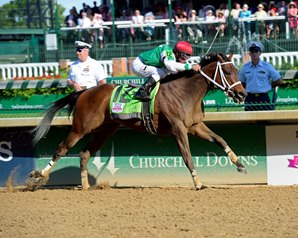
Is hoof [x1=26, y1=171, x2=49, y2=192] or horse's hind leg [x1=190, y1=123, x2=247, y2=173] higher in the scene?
horse's hind leg [x1=190, y1=123, x2=247, y2=173]

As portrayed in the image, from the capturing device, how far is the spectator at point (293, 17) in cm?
2077

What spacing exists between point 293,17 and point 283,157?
9.83 metres

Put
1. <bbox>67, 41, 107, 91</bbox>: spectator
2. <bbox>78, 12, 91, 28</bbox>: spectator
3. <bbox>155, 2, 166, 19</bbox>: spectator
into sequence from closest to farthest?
1. <bbox>67, 41, 107, 91</bbox>: spectator
2. <bbox>78, 12, 91, 28</bbox>: spectator
3. <bbox>155, 2, 166, 19</bbox>: spectator

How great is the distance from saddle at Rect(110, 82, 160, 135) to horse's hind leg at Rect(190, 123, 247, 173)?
625mm

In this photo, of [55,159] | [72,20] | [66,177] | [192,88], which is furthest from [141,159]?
[72,20]

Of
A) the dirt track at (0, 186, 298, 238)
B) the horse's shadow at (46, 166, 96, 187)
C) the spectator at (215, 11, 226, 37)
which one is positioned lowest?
the horse's shadow at (46, 166, 96, 187)

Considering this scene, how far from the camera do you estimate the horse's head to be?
1105 centimetres

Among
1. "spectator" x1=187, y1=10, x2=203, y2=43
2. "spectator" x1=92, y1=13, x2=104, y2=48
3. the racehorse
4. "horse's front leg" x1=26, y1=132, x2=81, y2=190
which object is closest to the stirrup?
the racehorse

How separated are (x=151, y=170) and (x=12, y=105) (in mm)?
3023

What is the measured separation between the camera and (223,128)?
12.2m

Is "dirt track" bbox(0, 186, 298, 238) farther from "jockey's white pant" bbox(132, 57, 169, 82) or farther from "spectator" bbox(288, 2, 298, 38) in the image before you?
"spectator" bbox(288, 2, 298, 38)

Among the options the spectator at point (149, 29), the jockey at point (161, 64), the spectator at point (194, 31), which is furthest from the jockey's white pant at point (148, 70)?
the spectator at point (149, 29)

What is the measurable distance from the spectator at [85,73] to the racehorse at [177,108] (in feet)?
1.62

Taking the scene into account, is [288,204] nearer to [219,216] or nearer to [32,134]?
[219,216]
